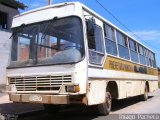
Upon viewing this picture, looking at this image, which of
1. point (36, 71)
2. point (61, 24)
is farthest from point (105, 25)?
point (36, 71)

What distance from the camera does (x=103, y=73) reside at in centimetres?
1147

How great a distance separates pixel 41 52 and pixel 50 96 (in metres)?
1.35

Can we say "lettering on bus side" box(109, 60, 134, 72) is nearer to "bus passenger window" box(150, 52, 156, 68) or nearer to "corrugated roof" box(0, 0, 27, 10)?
"bus passenger window" box(150, 52, 156, 68)

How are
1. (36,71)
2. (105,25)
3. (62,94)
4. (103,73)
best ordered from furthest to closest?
1. (105,25)
2. (103,73)
3. (36,71)
4. (62,94)

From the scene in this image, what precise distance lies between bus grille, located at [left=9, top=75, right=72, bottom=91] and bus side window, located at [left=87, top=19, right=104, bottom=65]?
3.62ft

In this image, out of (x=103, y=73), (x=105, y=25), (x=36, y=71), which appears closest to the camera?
(x=36, y=71)

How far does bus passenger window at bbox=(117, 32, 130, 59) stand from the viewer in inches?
558

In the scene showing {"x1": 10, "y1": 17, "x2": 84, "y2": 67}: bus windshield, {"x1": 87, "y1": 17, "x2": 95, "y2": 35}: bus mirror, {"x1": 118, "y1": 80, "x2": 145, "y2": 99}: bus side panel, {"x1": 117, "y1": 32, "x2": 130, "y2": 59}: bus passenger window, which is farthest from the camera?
{"x1": 117, "y1": 32, "x2": 130, "y2": 59}: bus passenger window

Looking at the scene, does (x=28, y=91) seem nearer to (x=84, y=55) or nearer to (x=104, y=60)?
(x=84, y=55)

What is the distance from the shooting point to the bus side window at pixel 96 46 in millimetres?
10445

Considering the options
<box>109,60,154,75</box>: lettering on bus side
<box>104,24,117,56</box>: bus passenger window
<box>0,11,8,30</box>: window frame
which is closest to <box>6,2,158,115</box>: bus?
<box>104,24,117,56</box>: bus passenger window

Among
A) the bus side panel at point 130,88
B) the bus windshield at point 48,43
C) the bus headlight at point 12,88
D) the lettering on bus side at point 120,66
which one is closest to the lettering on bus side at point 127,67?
the lettering on bus side at point 120,66

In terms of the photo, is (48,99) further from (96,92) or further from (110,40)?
(110,40)

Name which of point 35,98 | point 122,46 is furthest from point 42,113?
point 122,46
